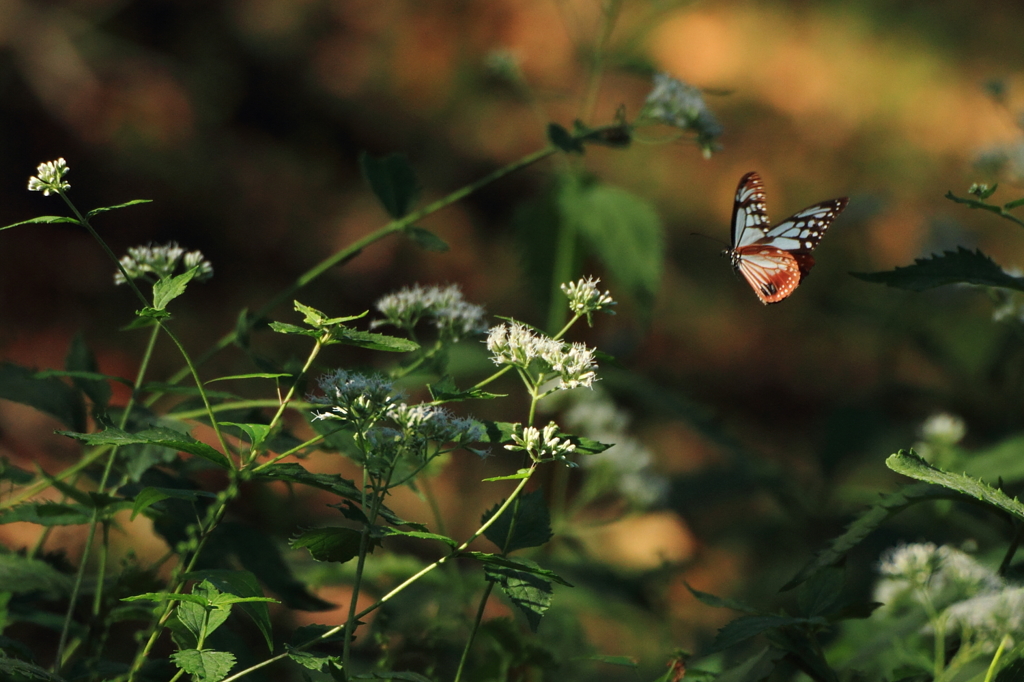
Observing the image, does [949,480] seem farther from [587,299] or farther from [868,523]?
[587,299]

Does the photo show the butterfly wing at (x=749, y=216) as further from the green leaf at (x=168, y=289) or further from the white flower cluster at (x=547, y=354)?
the green leaf at (x=168, y=289)

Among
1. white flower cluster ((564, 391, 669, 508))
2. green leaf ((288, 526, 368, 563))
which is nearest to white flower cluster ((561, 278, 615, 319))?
green leaf ((288, 526, 368, 563))

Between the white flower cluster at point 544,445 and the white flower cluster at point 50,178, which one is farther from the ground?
the white flower cluster at point 50,178

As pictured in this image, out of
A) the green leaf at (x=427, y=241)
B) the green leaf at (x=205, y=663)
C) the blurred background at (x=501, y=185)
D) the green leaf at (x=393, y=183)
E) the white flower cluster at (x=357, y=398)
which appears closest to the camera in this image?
the green leaf at (x=205, y=663)

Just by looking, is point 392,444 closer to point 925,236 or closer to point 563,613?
point 563,613

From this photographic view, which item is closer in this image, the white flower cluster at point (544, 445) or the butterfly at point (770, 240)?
the white flower cluster at point (544, 445)

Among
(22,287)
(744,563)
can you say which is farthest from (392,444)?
(22,287)

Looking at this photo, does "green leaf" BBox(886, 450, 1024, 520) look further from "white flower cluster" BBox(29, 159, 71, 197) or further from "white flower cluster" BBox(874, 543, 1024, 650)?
"white flower cluster" BBox(29, 159, 71, 197)

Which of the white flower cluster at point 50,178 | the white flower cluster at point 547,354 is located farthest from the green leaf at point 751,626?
the white flower cluster at point 50,178
